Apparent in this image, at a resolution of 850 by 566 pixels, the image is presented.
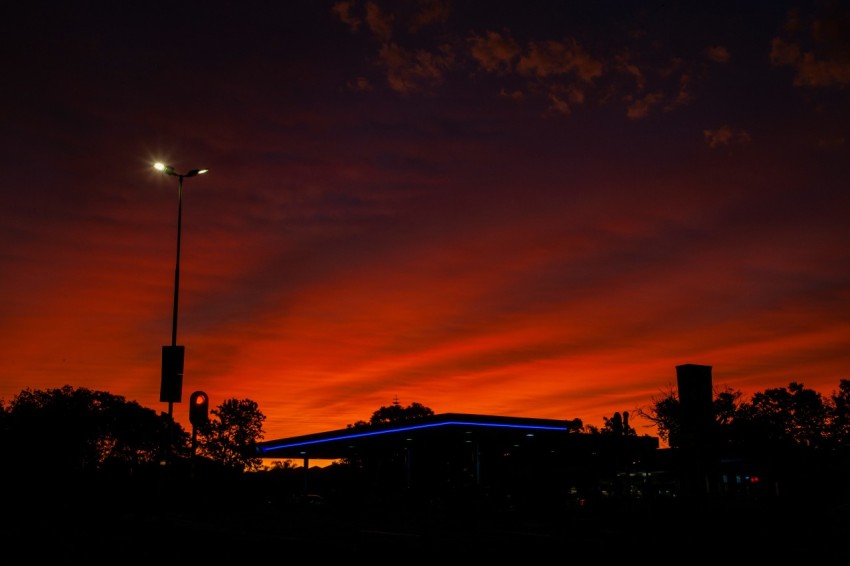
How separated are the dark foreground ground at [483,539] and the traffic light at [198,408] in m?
2.46

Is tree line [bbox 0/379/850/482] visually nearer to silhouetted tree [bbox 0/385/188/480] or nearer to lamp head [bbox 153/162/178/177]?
silhouetted tree [bbox 0/385/188/480]

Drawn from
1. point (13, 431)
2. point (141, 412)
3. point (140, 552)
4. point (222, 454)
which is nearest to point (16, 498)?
point (140, 552)

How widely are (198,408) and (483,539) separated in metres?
9.75

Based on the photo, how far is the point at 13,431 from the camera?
77.9m

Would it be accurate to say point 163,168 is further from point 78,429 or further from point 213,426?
point 213,426

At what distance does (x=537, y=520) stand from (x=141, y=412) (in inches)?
3346

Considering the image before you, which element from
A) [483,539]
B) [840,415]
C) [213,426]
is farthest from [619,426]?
[483,539]

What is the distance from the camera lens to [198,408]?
17.1 metres

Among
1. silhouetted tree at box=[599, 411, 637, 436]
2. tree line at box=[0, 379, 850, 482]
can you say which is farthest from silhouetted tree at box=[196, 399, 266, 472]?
silhouetted tree at box=[599, 411, 637, 436]

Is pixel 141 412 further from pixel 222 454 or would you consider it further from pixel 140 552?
pixel 140 552

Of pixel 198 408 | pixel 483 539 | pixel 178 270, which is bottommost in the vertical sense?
pixel 483 539

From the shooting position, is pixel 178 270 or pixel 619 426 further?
pixel 619 426

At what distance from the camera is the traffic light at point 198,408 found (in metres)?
17.0

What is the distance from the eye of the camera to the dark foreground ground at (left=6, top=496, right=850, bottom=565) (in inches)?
642
